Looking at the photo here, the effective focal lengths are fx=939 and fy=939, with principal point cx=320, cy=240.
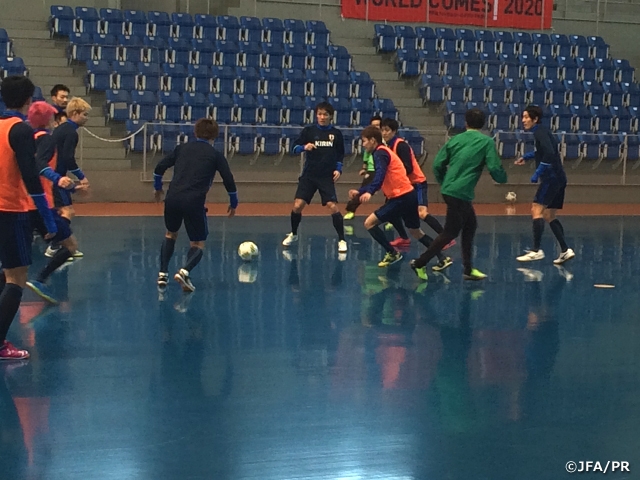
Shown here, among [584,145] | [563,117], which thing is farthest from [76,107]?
[563,117]

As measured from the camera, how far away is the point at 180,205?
7.60m

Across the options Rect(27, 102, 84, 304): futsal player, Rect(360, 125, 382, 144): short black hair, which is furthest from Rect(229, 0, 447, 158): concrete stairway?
Rect(27, 102, 84, 304): futsal player

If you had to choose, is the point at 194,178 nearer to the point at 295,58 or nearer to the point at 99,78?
the point at 99,78

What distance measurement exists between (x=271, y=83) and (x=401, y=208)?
10209mm

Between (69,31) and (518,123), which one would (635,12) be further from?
(69,31)

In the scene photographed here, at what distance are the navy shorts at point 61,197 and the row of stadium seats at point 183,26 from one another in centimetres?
1018

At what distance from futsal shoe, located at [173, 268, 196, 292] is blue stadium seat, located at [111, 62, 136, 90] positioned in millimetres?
10750

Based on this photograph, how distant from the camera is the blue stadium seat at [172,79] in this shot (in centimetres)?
1812

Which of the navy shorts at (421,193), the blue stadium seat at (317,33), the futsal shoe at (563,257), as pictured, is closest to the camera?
the futsal shoe at (563,257)

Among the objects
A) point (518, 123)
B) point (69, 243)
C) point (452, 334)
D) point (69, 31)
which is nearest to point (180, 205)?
point (69, 243)

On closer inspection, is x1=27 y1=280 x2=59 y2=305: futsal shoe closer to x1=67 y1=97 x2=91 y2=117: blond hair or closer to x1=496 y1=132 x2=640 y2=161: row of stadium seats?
x1=67 y1=97 x2=91 y2=117: blond hair

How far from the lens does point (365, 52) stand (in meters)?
21.7

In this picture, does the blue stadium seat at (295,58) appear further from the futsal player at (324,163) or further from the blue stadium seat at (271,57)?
the futsal player at (324,163)

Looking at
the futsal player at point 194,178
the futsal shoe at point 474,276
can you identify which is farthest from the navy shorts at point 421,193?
the futsal player at point 194,178
